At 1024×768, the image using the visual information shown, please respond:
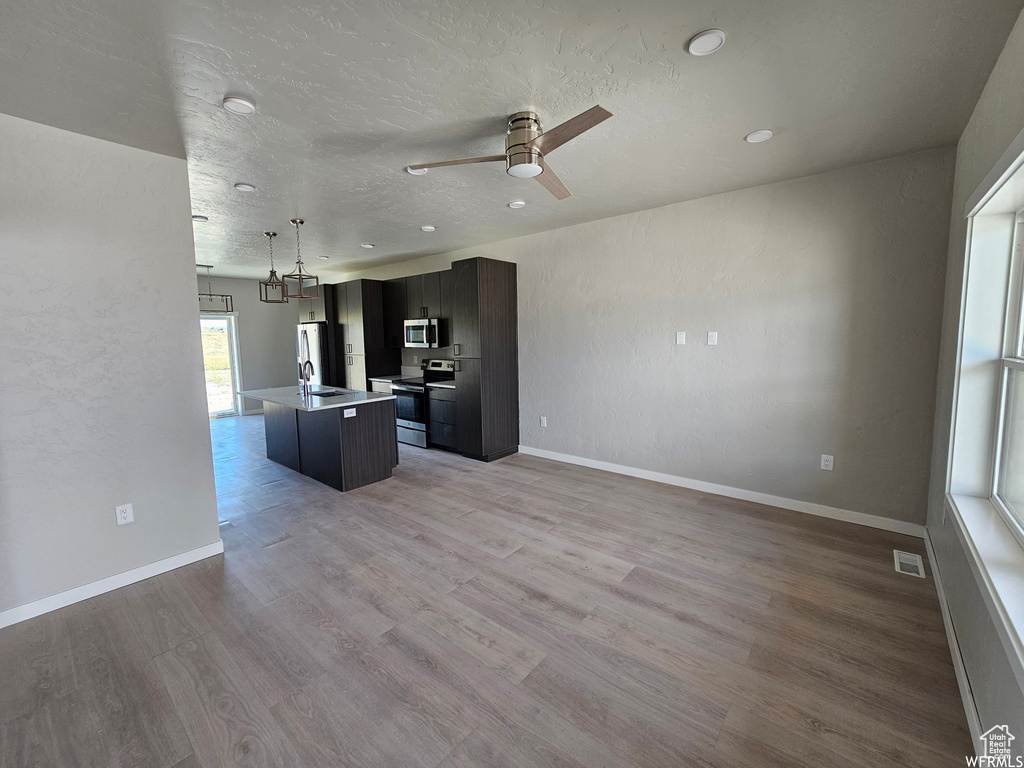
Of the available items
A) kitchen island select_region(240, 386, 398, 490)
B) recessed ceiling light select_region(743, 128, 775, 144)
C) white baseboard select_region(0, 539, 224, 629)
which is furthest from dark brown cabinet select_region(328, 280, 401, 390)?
recessed ceiling light select_region(743, 128, 775, 144)

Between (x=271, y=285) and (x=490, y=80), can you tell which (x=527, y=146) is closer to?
(x=490, y=80)

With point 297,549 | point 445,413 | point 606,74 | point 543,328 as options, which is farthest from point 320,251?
point 606,74

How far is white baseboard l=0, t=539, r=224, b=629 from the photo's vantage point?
217 cm

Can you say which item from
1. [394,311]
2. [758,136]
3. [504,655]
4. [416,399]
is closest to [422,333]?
[416,399]

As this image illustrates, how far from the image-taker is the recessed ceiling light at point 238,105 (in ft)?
6.51

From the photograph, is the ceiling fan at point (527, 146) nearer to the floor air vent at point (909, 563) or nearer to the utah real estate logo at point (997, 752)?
the utah real estate logo at point (997, 752)

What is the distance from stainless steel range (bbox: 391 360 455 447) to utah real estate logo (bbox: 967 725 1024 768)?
4.75 meters

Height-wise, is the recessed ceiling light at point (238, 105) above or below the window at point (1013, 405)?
above

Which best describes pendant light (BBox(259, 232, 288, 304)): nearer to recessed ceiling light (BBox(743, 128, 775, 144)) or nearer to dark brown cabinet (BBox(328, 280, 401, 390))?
dark brown cabinet (BBox(328, 280, 401, 390))

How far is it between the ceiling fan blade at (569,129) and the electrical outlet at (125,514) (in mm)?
3076

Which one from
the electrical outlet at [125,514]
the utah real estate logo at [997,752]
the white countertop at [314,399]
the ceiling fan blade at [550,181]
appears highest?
the ceiling fan blade at [550,181]

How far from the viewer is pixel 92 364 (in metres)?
2.36

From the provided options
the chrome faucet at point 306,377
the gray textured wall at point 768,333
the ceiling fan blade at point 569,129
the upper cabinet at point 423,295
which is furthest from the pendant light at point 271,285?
the gray textured wall at point 768,333

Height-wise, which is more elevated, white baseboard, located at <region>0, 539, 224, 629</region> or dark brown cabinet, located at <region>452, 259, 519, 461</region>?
dark brown cabinet, located at <region>452, 259, 519, 461</region>
